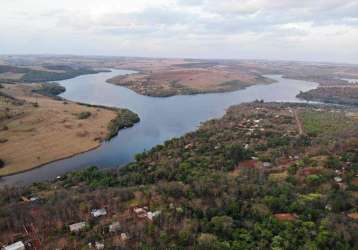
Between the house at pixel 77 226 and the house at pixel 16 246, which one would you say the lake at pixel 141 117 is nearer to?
the house at pixel 77 226

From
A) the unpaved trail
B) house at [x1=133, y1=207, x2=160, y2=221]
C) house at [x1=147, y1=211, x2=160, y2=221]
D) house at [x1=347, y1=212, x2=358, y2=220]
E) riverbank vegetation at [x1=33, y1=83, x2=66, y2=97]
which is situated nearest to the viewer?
house at [x1=147, y1=211, x2=160, y2=221]

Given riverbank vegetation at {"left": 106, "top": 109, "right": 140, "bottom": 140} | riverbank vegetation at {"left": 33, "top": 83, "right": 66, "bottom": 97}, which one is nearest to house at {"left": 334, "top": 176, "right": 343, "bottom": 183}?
riverbank vegetation at {"left": 106, "top": 109, "right": 140, "bottom": 140}

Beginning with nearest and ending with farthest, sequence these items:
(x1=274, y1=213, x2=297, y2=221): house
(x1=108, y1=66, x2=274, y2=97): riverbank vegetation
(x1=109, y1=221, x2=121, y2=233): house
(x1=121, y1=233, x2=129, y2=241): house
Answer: (x1=121, y1=233, x2=129, y2=241): house
(x1=109, y1=221, x2=121, y2=233): house
(x1=274, y1=213, x2=297, y2=221): house
(x1=108, y1=66, x2=274, y2=97): riverbank vegetation

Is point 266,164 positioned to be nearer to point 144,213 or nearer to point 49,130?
point 144,213

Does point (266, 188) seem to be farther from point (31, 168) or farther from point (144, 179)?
point (31, 168)

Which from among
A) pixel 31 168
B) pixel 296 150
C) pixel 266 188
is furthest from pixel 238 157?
pixel 31 168

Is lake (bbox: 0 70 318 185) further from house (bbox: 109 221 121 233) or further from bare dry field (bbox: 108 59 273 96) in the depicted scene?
house (bbox: 109 221 121 233)
